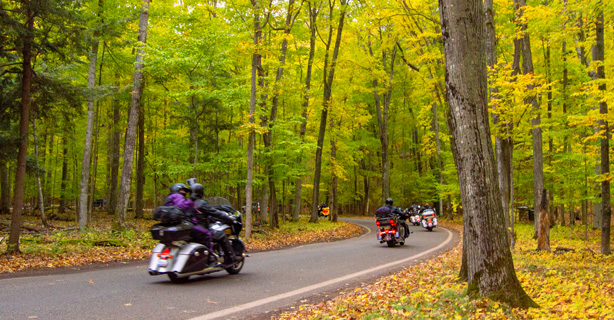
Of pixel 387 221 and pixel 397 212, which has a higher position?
pixel 397 212

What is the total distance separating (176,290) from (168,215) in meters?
1.27

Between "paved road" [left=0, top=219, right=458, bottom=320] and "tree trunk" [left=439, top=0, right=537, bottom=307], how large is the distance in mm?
2773

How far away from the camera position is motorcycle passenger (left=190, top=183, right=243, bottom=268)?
7.66 m

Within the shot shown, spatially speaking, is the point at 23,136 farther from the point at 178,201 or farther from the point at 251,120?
the point at 251,120

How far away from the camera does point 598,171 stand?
1942 centimetres

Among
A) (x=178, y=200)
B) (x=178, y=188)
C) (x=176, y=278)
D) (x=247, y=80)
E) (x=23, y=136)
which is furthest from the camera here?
(x=247, y=80)

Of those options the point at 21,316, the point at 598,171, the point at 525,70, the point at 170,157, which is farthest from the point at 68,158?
the point at 598,171

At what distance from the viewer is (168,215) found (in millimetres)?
7082

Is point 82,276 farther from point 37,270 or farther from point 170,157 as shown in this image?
point 170,157

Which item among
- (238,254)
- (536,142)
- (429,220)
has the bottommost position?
(429,220)

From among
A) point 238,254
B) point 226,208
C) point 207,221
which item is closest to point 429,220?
point 238,254

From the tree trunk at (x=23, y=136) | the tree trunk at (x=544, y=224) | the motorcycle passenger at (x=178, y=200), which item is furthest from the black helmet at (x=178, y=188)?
the tree trunk at (x=544, y=224)

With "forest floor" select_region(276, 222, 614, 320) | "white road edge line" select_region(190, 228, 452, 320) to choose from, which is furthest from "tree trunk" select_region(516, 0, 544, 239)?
"white road edge line" select_region(190, 228, 452, 320)

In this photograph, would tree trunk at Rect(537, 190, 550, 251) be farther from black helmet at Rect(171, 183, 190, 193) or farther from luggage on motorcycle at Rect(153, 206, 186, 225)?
luggage on motorcycle at Rect(153, 206, 186, 225)
